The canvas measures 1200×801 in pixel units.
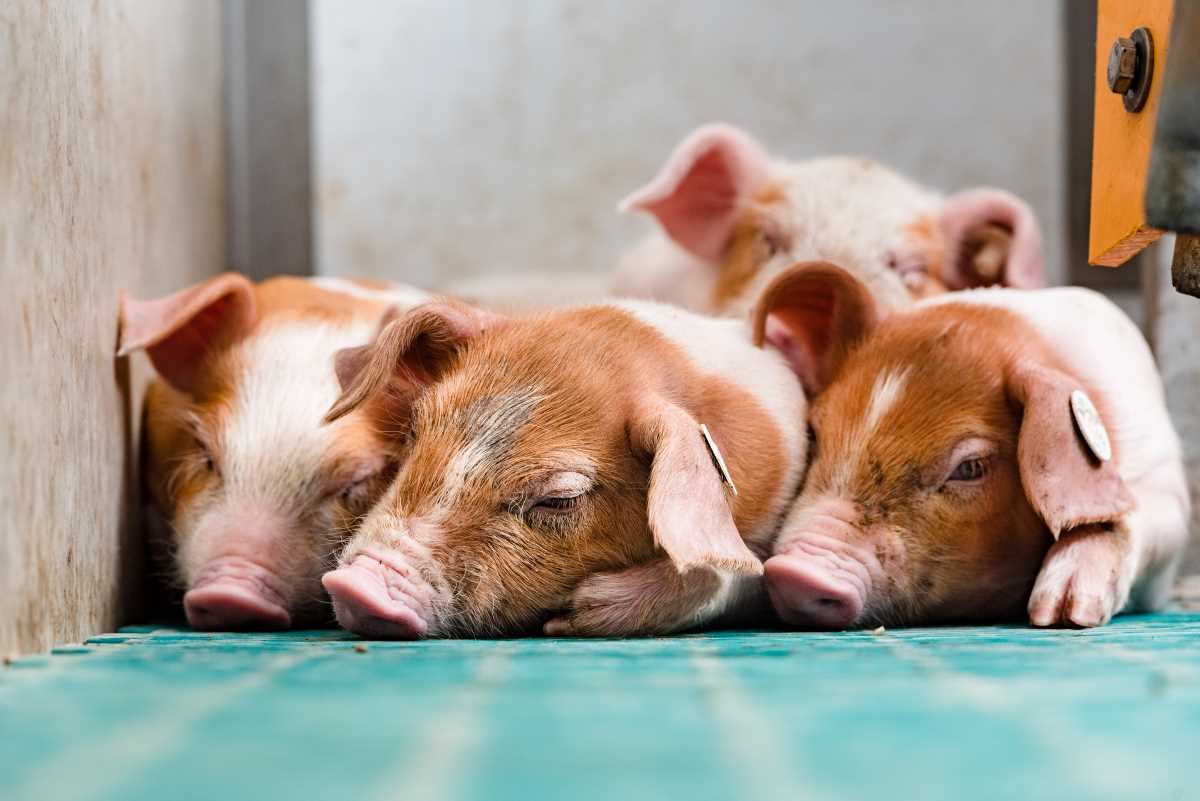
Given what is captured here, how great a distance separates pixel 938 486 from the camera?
204cm

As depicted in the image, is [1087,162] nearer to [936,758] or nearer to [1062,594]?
[1062,594]

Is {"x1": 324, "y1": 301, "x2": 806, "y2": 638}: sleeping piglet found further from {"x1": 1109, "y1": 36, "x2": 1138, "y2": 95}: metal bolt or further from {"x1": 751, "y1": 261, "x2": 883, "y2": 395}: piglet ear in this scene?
{"x1": 1109, "y1": 36, "x2": 1138, "y2": 95}: metal bolt

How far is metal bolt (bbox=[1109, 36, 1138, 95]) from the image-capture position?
168cm

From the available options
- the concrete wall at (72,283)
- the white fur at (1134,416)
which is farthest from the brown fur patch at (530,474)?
the white fur at (1134,416)

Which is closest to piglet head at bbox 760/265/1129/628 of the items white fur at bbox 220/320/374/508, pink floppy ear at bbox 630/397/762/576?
pink floppy ear at bbox 630/397/762/576

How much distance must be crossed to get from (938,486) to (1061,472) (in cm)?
19

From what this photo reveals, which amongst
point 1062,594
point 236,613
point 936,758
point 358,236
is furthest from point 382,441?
point 358,236

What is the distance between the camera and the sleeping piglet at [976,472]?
1.93 metres

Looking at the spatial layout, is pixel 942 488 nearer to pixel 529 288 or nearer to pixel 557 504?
pixel 557 504

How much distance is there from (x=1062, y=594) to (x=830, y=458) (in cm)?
41

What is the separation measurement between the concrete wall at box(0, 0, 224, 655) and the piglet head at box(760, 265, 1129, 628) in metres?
0.98

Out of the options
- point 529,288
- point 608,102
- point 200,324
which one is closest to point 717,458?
point 200,324

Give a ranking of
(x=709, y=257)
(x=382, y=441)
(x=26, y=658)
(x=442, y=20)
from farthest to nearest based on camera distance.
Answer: (x=442, y=20) → (x=709, y=257) → (x=382, y=441) → (x=26, y=658)

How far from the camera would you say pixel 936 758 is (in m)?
0.97
